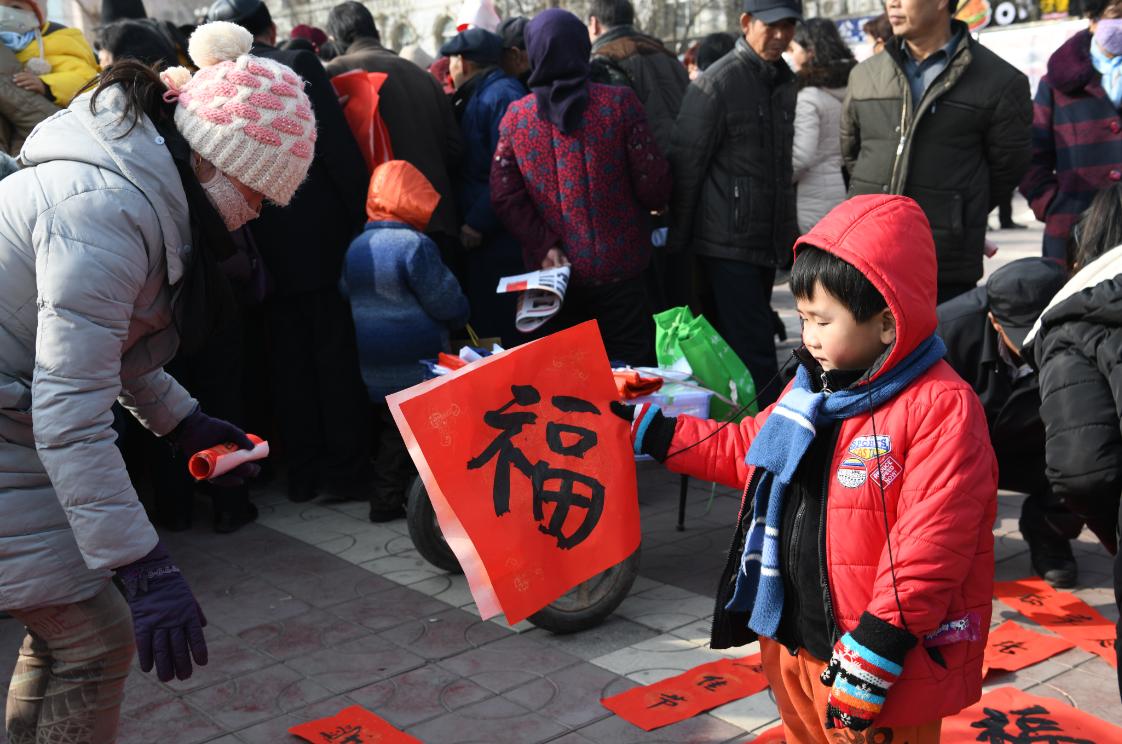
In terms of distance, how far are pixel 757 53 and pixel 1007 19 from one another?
1887cm

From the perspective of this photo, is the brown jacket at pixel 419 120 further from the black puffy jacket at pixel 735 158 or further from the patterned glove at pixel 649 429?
the patterned glove at pixel 649 429

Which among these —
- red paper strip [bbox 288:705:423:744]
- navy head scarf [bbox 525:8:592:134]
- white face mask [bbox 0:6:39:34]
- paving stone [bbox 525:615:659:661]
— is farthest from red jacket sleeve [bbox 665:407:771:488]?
white face mask [bbox 0:6:39:34]

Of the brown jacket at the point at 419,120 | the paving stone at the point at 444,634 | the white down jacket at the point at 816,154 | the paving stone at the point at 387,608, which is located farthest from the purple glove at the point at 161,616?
the white down jacket at the point at 816,154

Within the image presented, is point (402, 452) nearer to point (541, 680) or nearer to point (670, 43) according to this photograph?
A: point (541, 680)

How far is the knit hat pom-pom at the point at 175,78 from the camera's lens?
263 centimetres

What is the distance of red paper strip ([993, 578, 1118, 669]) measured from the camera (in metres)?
4.07

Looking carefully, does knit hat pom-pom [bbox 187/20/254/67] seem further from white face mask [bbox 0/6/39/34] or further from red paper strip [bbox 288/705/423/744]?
white face mask [bbox 0/6/39/34]

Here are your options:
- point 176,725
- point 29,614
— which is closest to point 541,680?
point 176,725

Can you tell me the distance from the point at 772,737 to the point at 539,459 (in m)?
1.08

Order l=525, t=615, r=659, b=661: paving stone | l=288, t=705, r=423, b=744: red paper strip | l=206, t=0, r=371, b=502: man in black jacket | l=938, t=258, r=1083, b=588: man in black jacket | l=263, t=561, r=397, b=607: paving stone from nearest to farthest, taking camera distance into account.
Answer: l=288, t=705, r=423, b=744: red paper strip, l=525, t=615, r=659, b=661: paving stone, l=938, t=258, r=1083, b=588: man in black jacket, l=263, t=561, r=397, b=607: paving stone, l=206, t=0, r=371, b=502: man in black jacket

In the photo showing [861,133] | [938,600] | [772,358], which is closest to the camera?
[938,600]

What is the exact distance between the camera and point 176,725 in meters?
3.76

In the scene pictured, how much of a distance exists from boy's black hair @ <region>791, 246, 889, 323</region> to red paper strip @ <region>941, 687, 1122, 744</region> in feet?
4.89

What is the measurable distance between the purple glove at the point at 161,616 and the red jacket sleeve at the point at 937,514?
4.47ft
